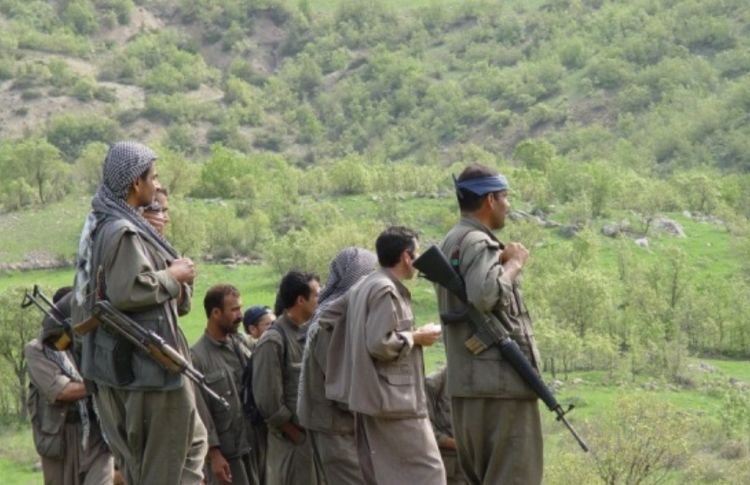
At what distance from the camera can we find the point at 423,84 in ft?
421

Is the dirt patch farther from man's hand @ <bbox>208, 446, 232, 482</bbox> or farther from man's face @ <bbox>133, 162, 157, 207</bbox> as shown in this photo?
man's face @ <bbox>133, 162, 157, 207</bbox>

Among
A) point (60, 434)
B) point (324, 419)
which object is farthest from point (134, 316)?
point (60, 434)

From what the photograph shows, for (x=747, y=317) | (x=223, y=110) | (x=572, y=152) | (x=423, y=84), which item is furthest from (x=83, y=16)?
(x=747, y=317)

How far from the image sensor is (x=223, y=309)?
9.20m

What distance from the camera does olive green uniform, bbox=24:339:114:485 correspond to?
29.7 feet

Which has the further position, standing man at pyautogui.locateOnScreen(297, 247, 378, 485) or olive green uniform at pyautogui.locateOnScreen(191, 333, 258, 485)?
olive green uniform at pyautogui.locateOnScreen(191, 333, 258, 485)

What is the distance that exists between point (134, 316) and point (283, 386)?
2.44m

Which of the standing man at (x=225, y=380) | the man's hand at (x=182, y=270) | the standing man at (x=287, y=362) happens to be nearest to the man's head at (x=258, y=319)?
the standing man at (x=225, y=380)

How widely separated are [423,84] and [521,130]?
19.9 meters

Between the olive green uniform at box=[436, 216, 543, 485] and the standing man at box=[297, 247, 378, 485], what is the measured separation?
700 millimetres

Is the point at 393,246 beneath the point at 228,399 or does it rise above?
above

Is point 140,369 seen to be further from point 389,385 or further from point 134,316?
point 389,385

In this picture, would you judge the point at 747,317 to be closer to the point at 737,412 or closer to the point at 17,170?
the point at 737,412

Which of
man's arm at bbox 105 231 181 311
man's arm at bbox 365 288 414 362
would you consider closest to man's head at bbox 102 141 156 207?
man's arm at bbox 105 231 181 311
